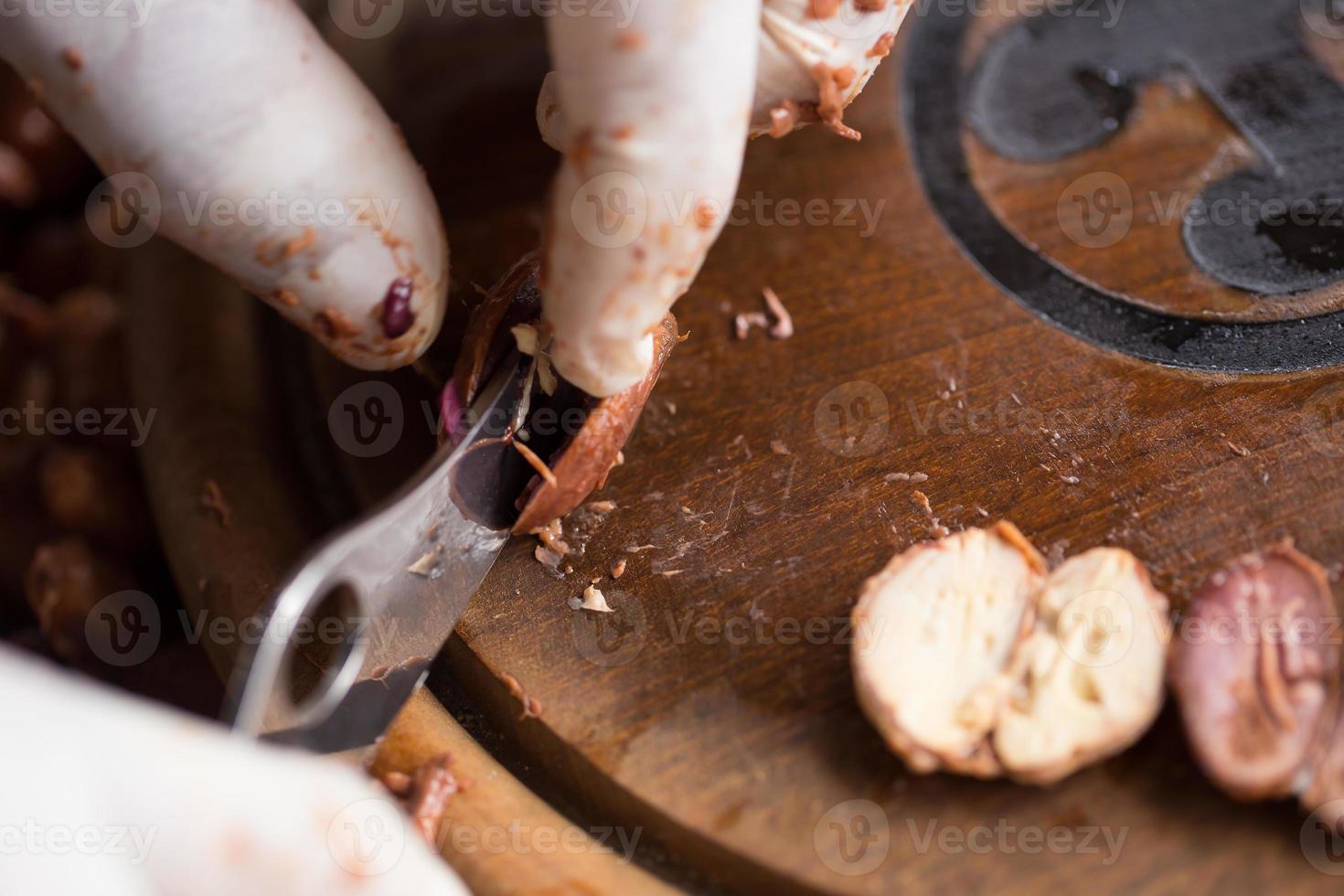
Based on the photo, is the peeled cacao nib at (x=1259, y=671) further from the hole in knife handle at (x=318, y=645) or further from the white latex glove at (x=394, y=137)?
the hole in knife handle at (x=318, y=645)

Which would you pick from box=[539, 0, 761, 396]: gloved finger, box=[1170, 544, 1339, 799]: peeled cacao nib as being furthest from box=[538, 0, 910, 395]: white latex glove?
box=[1170, 544, 1339, 799]: peeled cacao nib

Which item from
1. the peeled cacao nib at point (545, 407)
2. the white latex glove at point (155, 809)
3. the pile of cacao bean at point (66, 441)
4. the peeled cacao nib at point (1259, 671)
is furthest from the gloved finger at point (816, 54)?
the pile of cacao bean at point (66, 441)

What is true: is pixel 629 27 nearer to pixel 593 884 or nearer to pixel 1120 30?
pixel 593 884

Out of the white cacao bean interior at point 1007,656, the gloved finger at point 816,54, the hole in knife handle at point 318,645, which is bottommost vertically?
the white cacao bean interior at point 1007,656

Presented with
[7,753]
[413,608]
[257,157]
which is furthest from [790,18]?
[7,753]

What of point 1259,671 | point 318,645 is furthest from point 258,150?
point 1259,671
